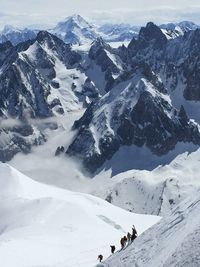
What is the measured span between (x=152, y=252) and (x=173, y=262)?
8403mm

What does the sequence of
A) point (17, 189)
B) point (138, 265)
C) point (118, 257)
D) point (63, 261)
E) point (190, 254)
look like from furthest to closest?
point (17, 189) → point (63, 261) → point (118, 257) → point (138, 265) → point (190, 254)

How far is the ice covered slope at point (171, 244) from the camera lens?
60.1m

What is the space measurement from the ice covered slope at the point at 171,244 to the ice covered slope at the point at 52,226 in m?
13.4

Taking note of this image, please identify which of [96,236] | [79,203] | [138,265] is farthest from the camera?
[79,203]

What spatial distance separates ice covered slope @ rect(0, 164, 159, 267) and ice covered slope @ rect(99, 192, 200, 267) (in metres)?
13.4

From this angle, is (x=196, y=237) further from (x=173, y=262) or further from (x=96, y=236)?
(x=96, y=236)

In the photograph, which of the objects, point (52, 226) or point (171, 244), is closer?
point (171, 244)

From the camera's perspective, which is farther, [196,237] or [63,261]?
[63,261]

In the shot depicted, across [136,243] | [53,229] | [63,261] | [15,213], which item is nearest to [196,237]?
[136,243]

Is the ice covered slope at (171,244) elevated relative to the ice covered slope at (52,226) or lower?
elevated

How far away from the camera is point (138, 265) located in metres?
66.4

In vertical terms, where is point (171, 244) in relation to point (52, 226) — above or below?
above

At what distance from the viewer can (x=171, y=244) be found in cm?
6538

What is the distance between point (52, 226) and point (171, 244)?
73.8 m
